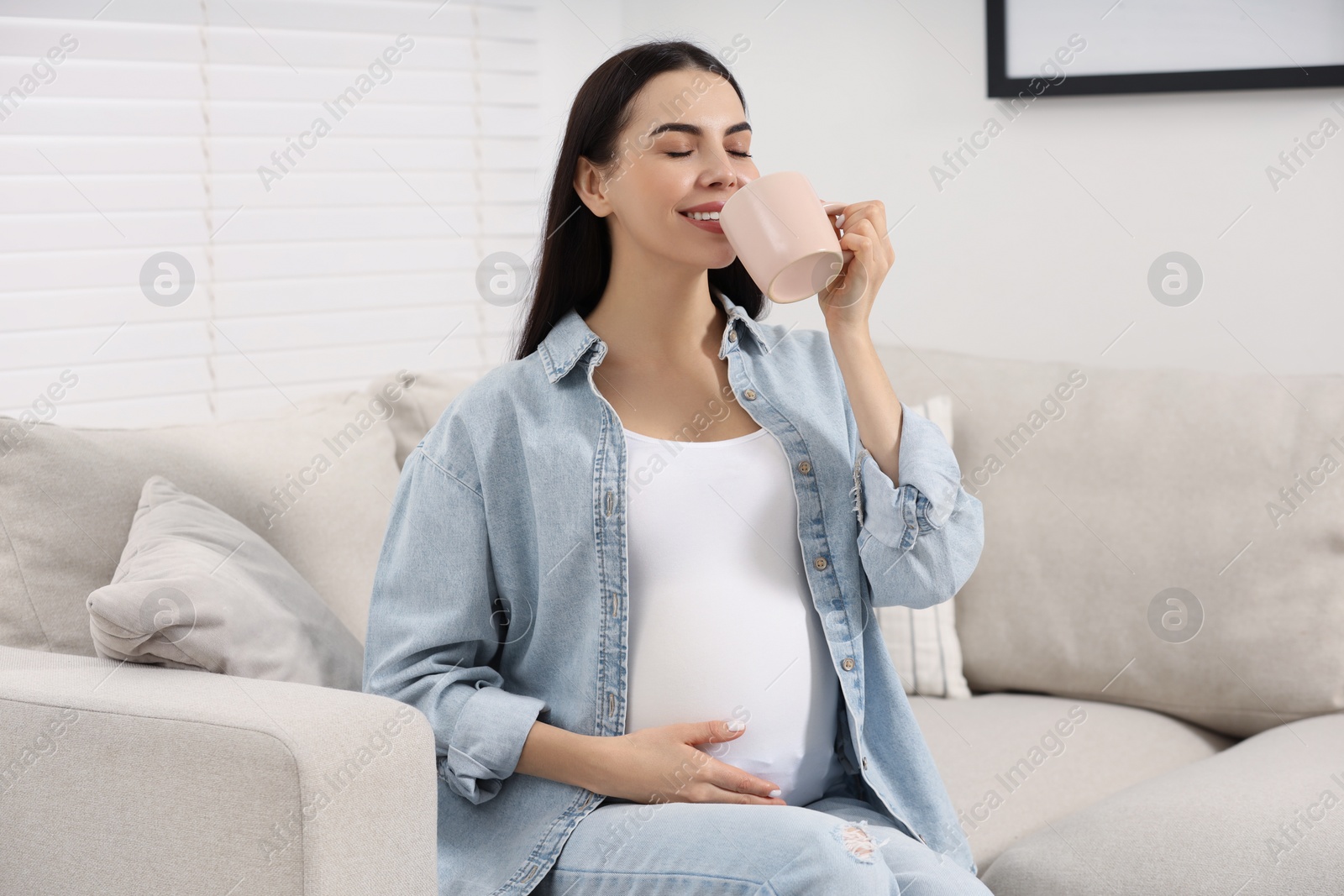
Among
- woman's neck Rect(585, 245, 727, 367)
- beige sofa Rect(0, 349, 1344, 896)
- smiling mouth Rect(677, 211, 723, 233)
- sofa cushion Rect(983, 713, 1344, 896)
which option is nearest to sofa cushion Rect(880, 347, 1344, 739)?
beige sofa Rect(0, 349, 1344, 896)

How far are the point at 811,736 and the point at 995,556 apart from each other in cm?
82

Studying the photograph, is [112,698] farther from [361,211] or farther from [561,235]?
[361,211]

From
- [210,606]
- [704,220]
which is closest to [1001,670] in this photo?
[704,220]

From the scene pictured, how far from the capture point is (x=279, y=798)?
1.04 metres

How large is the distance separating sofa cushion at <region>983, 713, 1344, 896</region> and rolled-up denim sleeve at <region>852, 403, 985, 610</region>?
1.28 ft

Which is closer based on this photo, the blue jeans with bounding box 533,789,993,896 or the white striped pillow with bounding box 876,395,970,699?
the blue jeans with bounding box 533,789,993,896

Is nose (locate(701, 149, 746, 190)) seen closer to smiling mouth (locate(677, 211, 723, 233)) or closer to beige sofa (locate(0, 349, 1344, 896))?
smiling mouth (locate(677, 211, 723, 233))

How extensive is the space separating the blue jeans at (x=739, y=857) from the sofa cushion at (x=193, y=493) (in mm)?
647

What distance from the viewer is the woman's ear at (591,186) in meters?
1.40

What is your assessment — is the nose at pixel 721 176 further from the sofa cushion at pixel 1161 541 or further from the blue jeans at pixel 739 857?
the sofa cushion at pixel 1161 541

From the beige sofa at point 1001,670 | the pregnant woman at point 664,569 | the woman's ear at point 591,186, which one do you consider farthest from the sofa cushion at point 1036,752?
the woman's ear at point 591,186

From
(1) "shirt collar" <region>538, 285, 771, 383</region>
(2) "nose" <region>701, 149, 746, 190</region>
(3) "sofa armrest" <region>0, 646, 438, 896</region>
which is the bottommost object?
(3) "sofa armrest" <region>0, 646, 438, 896</region>

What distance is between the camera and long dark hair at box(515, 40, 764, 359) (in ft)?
4.50

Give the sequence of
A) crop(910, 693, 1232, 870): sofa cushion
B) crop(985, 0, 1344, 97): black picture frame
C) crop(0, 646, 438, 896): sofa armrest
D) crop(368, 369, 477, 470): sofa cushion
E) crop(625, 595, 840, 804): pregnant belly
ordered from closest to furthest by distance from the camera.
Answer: crop(0, 646, 438, 896): sofa armrest → crop(625, 595, 840, 804): pregnant belly → crop(910, 693, 1232, 870): sofa cushion → crop(368, 369, 477, 470): sofa cushion → crop(985, 0, 1344, 97): black picture frame
